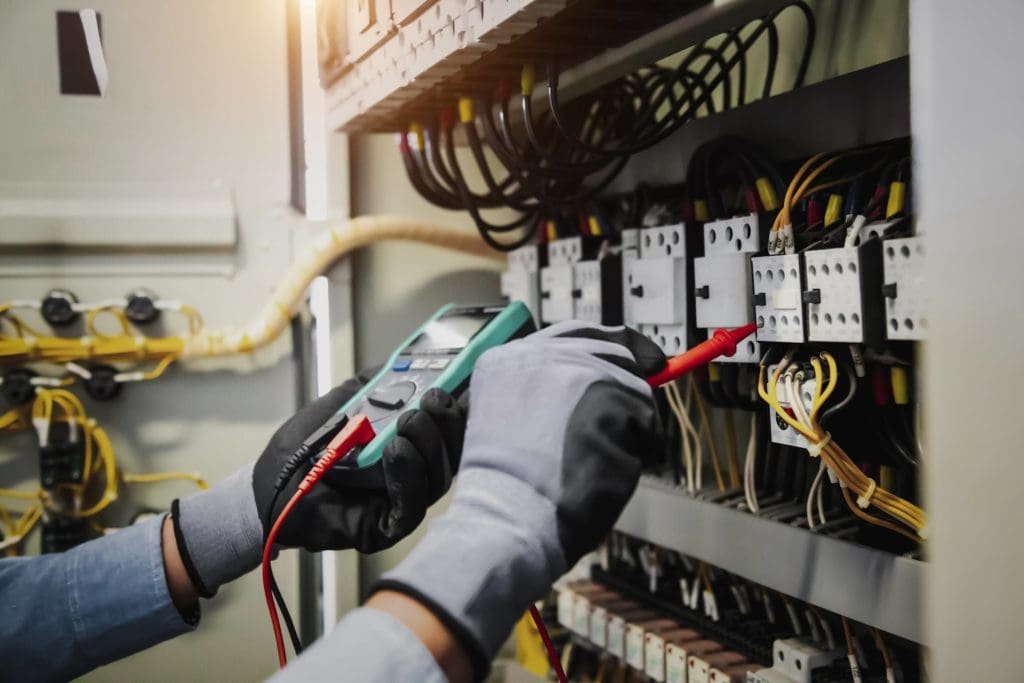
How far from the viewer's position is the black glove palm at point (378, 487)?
2.55ft

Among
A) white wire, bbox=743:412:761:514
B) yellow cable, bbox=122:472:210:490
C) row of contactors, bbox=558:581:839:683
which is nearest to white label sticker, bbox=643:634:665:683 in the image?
row of contactors, bbox=558:581:839:683

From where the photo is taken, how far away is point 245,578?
1295 millimetres

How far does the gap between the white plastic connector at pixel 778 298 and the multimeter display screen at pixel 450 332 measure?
12.0 inches

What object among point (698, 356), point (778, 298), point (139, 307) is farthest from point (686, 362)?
point (139, 307)

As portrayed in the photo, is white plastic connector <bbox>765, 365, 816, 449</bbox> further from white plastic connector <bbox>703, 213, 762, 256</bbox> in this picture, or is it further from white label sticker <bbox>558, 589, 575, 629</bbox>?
white label sticker <bbox>558, 589, 575, 629</bbox>

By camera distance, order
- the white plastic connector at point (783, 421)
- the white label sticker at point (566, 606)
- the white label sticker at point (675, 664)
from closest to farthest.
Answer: the white plastic connector at point (783, 421), the white label sticker at point (675, 664), the white label sticker at point (566, 606)

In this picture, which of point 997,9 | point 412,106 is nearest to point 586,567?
point 412,106

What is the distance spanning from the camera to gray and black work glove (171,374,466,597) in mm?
784

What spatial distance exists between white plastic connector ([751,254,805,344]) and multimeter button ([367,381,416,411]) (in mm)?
384

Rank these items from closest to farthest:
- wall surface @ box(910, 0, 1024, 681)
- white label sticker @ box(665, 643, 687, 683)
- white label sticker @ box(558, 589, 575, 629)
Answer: wall surface @ box(910, 0, 1024, 681) < white label sticker @ box(665, 643, 687, 683) < white label sticker @ box(558, 589, 575, 629)

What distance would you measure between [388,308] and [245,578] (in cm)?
51

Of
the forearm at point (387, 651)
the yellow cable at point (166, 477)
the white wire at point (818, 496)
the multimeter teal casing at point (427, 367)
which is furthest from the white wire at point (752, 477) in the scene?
the yellow cable at point (166, 477)

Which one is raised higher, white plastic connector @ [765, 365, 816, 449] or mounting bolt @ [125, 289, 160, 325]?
mounting bolt @ [125, 289, 160, 325]

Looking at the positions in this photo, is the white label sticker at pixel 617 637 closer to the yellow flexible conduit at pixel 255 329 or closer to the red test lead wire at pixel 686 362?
the red test lead wire at pixel 686 362
